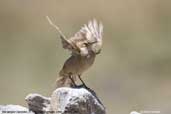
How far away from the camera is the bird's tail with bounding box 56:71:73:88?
10.2 feet

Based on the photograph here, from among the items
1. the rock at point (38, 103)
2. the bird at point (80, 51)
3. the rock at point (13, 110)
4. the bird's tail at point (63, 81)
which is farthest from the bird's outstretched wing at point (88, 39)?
the rock at point (13, 110)

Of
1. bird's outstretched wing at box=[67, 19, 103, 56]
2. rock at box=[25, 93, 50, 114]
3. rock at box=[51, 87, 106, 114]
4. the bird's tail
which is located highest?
bird's outstretched wing at box=[67, 19, 103, 56]

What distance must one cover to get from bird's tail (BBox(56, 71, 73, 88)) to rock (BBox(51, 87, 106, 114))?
29cm

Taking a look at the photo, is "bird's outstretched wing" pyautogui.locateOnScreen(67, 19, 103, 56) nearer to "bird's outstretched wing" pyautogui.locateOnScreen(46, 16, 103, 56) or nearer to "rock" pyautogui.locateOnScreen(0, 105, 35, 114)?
"bird's outstretched wing" pyautogui.locateOnScreen(46, 16, 103, 56)

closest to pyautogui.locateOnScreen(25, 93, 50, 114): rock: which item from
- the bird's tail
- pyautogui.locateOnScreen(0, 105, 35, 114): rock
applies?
pyautogui.locateOnScreen(0, 105, 35, 114): rock

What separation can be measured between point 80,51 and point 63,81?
0.28 metres

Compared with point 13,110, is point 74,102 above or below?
below

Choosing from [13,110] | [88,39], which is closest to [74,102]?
[88,39]

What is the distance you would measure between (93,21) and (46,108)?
0.61m

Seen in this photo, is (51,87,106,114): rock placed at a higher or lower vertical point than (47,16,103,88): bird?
lower

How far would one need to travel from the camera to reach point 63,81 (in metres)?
3.13

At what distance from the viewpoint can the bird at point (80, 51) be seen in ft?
9.54

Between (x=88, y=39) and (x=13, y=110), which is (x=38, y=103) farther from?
(x=88, y=39)

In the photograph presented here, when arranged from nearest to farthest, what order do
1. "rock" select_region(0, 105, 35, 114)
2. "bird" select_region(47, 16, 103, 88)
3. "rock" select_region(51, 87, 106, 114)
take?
"rock" select_region(51, 87, 106, 114) < "bird" select_region(47, 16, 103, 88) < "rock" select_region(0, 105, 35, 114)
